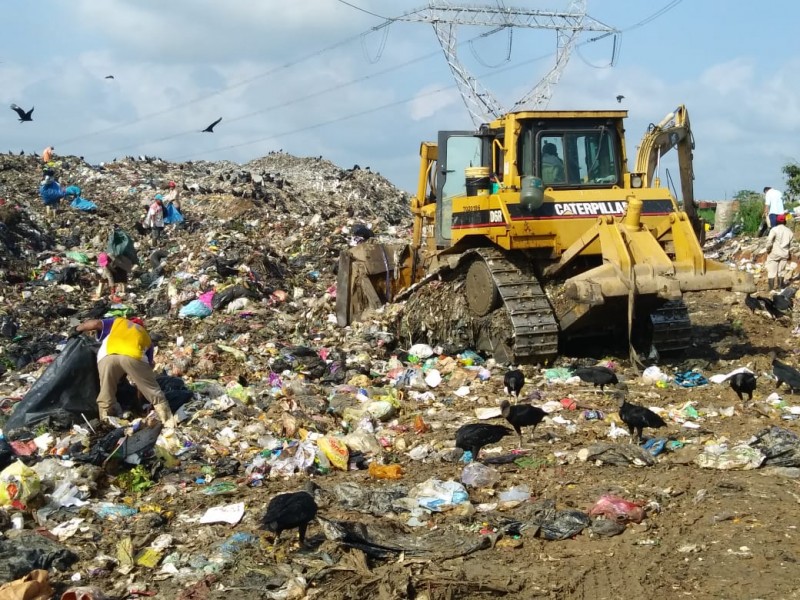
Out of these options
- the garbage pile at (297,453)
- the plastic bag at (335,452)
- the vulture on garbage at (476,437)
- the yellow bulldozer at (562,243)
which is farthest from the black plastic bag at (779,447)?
the plastic bag at (335,452)

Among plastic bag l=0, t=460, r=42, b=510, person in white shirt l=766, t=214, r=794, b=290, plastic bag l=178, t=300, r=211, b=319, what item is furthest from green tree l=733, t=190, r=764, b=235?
plastic bag l=0, t=460, r=42, b=510

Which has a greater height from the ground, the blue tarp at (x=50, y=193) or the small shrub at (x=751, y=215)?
the blue tarp at (x=50, y=193)

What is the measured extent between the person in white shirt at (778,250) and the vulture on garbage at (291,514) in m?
9.61

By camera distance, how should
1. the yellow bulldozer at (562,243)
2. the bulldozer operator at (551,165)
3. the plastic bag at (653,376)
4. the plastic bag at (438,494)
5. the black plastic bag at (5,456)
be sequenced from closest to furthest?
the plastic bag at (438,494) < the black plastic bag at (5,456) < the yellow bulldozer at (562,243) < the plastic bag at (653,376) < the bulldozer operator at (551,165)

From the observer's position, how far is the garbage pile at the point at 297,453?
13.9 ft

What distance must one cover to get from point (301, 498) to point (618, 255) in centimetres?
379

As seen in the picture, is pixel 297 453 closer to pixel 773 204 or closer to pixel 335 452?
pixel 335 452

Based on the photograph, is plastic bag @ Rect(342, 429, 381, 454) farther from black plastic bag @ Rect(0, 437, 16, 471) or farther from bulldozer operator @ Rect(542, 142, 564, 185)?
bulldozer operator @ Rect(542, 142, 564, 185)

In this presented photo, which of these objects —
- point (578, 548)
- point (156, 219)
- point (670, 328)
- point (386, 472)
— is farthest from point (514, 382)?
point (156, 219)

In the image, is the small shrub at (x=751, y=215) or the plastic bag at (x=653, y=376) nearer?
the plastic bag at (x=653, y=376)

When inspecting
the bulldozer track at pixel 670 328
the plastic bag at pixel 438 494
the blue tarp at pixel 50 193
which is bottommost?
the plastic bag at pixel 438 494

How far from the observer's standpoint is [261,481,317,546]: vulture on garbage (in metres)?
4.12

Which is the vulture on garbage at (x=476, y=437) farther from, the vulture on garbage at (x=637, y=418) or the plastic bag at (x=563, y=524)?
the plastic bag at (x=563, y=524)

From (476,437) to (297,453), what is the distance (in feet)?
4.00
